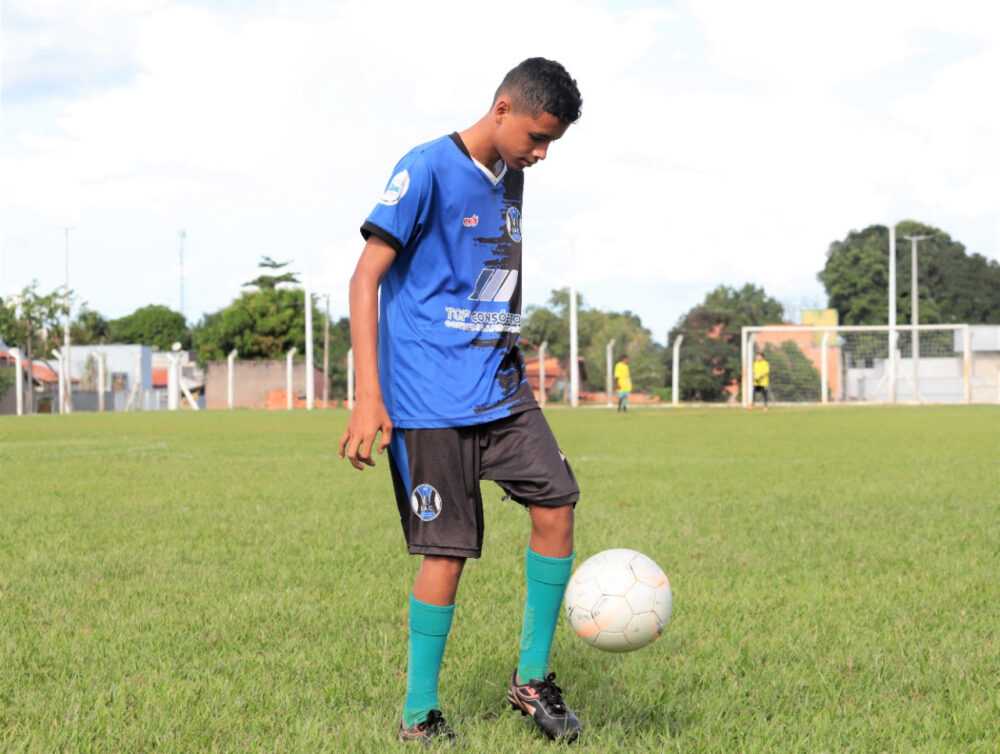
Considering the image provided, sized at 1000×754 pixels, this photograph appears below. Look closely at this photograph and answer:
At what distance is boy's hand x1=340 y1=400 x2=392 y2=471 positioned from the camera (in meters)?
2.81

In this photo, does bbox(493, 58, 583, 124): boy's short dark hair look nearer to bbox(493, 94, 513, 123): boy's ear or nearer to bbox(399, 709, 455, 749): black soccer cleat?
bbox(493, 94, 513, 123): boy's ear

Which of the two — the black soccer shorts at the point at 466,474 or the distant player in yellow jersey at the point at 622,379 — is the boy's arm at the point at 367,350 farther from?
the distant player in yellow jersey at the point at 622,379

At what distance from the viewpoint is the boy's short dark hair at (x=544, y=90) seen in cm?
279

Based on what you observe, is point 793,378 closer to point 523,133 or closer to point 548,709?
point 548,709

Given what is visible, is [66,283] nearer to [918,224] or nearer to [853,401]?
[853,401]

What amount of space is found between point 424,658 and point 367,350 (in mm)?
827

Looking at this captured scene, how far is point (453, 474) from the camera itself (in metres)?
2.87

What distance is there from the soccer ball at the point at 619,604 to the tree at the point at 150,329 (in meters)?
89.7

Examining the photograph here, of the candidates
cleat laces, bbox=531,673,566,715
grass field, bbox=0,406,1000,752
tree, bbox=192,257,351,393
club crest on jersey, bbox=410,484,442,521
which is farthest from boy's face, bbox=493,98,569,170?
tree, bbox=192,257,351,393

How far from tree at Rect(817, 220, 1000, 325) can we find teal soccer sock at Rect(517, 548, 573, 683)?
71.8m

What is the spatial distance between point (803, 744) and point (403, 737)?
41.1 inches

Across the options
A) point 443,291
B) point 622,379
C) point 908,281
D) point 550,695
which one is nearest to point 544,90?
point 443,291

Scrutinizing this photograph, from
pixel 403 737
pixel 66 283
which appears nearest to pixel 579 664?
pixel 403 737

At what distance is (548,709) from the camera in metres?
2.92
